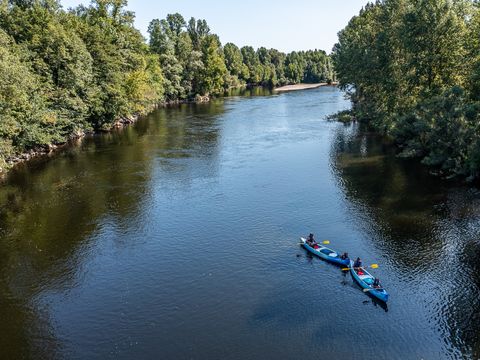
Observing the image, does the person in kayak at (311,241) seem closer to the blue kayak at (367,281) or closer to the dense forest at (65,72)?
the blue kayak at (367,281)

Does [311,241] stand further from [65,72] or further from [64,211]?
[65,72]

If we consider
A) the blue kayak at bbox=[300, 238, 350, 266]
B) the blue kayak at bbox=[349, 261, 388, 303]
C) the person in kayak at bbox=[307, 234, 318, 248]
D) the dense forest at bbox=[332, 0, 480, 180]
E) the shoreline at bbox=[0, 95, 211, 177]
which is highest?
the dense forest at bbox=[332, 0, 480, 180]

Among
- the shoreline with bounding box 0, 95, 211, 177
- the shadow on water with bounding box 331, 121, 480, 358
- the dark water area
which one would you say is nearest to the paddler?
the dark water area

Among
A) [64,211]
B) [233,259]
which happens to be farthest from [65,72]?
[233,259]

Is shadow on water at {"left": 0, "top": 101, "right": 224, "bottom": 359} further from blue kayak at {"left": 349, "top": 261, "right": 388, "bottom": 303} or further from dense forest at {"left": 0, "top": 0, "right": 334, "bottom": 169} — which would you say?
blue kayak at {"left": 349, "top": 261, "right": 388, "bottom": 303}

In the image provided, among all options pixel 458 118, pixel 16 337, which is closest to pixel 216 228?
pixel 16 337
